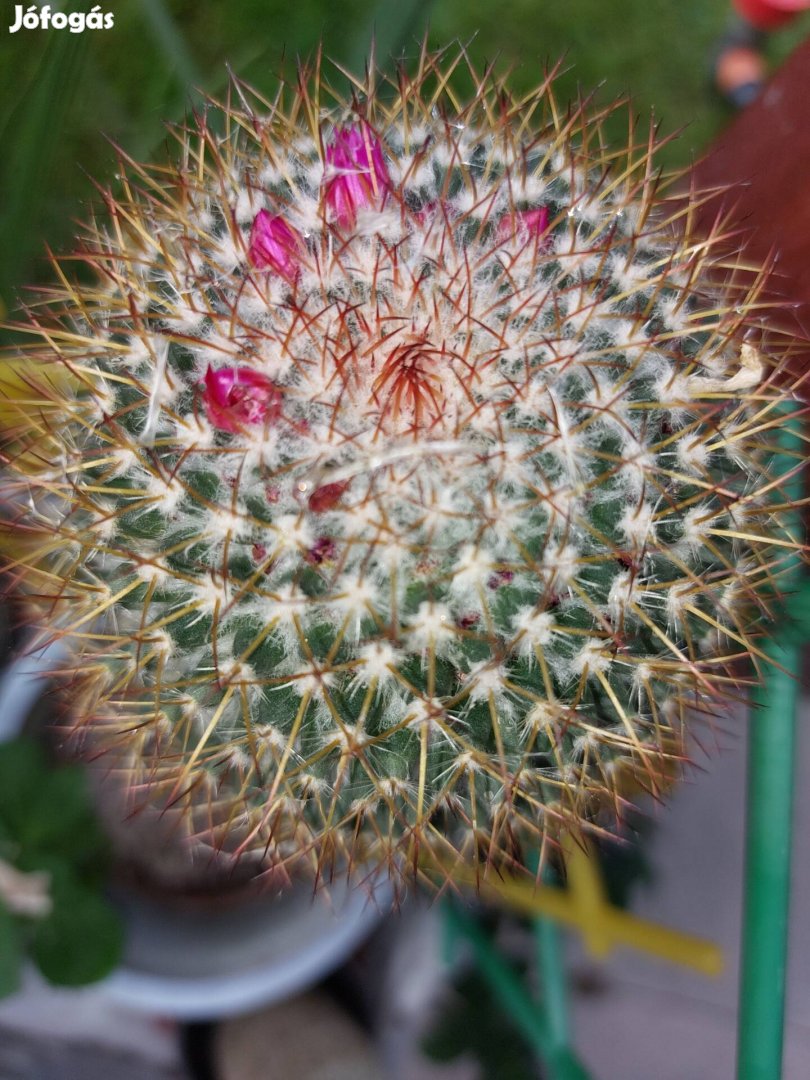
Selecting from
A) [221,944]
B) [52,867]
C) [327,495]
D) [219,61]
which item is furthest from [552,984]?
[219,61]

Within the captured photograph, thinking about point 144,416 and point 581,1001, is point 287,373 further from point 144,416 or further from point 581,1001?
point 581,1001

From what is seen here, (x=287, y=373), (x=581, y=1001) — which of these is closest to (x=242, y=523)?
(x=287, y=373)

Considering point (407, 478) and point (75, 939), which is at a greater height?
point (407, 478)

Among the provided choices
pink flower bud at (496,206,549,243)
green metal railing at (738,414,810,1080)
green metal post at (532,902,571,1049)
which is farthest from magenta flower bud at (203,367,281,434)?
green metal post at (532,902,571,1049)

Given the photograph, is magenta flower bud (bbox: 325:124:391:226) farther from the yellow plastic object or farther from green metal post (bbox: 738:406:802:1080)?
the yellow plastic object

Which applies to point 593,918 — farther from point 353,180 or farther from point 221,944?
point 353,180

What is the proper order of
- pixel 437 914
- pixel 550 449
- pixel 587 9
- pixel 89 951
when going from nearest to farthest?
1. pixel 550 449
2. pixel 89 951
3. pixel 437 914
4. pixel 587 9
